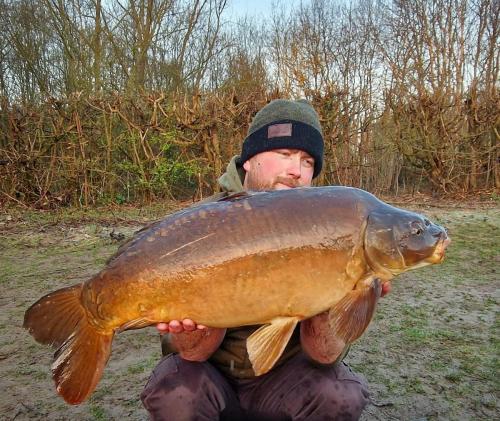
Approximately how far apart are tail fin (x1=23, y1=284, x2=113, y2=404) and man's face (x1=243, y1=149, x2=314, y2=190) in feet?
2.86

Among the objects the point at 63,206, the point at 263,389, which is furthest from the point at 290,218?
the point at 63,206

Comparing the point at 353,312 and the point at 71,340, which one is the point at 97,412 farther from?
the point at 353,312

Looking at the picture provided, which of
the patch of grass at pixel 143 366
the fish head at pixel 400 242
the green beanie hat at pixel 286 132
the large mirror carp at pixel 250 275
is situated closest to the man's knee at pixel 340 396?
the large mirror carp at pixel 250 275

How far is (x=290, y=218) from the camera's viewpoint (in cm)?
147

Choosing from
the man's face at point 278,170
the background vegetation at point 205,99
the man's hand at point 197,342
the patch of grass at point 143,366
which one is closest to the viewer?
the man's hand at point 197,342

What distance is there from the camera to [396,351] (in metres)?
2.77

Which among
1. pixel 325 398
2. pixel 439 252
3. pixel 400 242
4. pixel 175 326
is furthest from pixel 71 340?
pixel 439 252

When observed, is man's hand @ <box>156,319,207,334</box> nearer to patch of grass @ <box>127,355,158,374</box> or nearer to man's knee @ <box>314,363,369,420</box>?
man's knee @ <box>314,363,369,420</box>

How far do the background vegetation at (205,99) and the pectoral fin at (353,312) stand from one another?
7.83 meters

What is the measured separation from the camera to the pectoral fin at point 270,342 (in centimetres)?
144

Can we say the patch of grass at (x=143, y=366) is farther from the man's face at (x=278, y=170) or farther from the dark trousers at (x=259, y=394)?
the man's face at (x=278, y=170)

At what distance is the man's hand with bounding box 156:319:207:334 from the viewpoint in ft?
4.78

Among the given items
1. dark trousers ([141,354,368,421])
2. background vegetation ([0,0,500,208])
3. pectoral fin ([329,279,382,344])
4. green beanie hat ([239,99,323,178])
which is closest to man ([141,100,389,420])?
dark trousers ([141,354,368,421])

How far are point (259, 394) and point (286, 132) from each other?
1076mm
